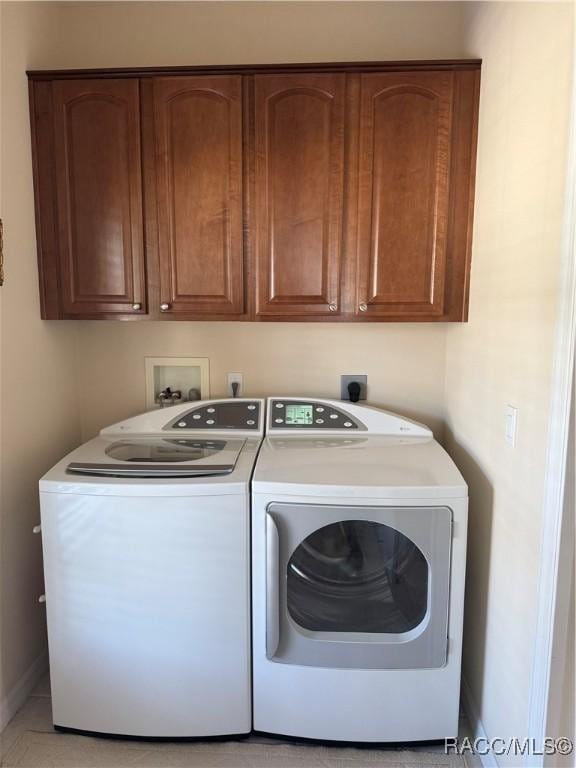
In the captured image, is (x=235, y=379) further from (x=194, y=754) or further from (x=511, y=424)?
(x=194, y=754)

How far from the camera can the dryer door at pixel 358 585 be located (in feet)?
4.78

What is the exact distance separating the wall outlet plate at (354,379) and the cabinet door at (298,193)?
0.41 m

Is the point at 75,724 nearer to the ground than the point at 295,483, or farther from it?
nearer to the ground

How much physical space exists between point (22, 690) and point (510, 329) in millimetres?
2107

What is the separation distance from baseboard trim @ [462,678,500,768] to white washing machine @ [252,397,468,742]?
0.32 feet

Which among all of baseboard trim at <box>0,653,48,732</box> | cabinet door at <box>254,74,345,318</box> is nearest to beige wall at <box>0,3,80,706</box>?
baseboard trim at <box>0,653,48,732</box>

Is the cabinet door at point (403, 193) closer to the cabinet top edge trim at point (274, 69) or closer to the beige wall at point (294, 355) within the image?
the cabinet top edge trim at point (274, 69)

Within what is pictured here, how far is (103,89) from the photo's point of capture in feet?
5.69

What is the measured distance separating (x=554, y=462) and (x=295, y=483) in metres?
0.70

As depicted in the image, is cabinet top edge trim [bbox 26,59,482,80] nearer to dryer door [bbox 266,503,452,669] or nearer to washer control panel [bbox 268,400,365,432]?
washer control panel [bbox 268,400,365,432]

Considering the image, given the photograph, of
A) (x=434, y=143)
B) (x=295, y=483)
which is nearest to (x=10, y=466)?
(x=295, y=483)

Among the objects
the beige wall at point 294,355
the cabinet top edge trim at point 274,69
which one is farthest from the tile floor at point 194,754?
the cabinet top edge trim at point 274,69

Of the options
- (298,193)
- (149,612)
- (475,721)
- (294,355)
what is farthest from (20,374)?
(475,721)

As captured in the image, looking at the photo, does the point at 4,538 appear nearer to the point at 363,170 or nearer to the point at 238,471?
the point at 238,471
